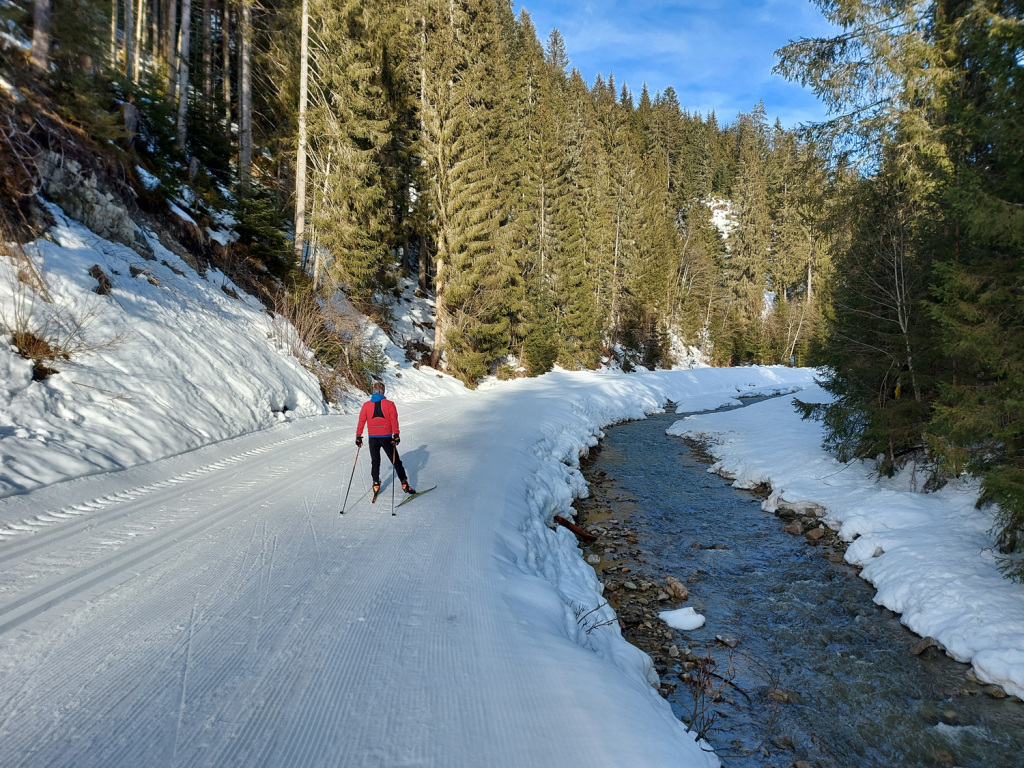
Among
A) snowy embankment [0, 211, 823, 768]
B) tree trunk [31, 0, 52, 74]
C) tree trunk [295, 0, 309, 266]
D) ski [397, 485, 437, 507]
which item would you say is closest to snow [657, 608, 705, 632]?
snowy embankment [0, 211, 823, 768]

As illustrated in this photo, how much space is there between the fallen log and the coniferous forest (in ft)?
16.7

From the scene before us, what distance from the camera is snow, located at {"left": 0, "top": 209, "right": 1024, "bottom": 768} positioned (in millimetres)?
2803

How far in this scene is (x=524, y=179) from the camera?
98.7 feet

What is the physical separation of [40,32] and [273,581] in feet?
39.6

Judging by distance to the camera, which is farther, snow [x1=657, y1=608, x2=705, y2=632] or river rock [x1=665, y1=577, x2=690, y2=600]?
river rock [x1=665, y1=577, x2=690, y2=600]

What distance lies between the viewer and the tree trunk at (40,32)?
30.7ft

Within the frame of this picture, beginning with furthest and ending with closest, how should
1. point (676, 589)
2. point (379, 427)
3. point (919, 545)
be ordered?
point (919, 545) < point (379, 427) < point (676, 589)

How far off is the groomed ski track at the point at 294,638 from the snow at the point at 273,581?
0.06 feet

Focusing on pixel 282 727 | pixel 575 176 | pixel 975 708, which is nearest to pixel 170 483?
pixel 282 727

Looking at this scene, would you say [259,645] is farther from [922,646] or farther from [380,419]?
[922,646]

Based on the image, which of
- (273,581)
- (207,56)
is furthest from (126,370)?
(207,56)

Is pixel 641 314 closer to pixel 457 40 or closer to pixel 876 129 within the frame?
pixel 457 40

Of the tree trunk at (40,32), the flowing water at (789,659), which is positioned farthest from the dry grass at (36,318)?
the flowing water at (789,659)

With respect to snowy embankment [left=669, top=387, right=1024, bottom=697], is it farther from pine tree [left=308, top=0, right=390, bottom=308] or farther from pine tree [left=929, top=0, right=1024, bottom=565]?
pine tree [left=308, top=0, right=390, bottom=308]
